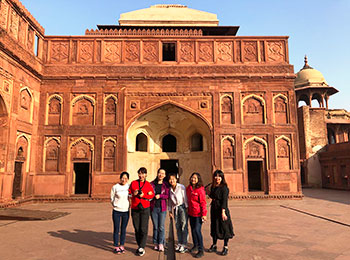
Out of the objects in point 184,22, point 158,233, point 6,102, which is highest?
point 184,22

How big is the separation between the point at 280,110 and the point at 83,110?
413 inches

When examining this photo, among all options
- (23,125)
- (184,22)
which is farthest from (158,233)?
(184,22)

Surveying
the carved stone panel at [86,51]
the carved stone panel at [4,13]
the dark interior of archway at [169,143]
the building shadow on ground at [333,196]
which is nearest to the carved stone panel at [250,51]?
the dark interior of archway at [169,143]

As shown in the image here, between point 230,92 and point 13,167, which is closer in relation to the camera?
point 13,167

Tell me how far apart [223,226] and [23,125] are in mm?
10887

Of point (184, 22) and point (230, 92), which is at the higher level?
point (184, 22)

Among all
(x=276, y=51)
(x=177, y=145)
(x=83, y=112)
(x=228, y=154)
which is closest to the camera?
(x=228, y=154)

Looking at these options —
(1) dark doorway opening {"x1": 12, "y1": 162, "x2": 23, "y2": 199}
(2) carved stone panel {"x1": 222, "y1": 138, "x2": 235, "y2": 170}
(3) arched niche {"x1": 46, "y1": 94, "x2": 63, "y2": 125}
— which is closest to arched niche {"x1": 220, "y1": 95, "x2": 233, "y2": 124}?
(2) carved stone panel {"x1": 222, "y1": 138, "x2": 235, "y2": 170}

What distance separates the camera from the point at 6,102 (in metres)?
10.7

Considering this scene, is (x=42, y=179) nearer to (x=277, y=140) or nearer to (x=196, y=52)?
(x=196, y=52)

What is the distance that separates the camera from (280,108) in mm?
13969

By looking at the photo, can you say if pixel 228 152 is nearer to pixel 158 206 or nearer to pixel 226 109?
pixel 226 109

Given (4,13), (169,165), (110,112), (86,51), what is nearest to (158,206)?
(110,112)

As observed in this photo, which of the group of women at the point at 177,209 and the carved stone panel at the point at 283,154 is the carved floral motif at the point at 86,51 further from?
the carved stone panel at the point at 283,154
